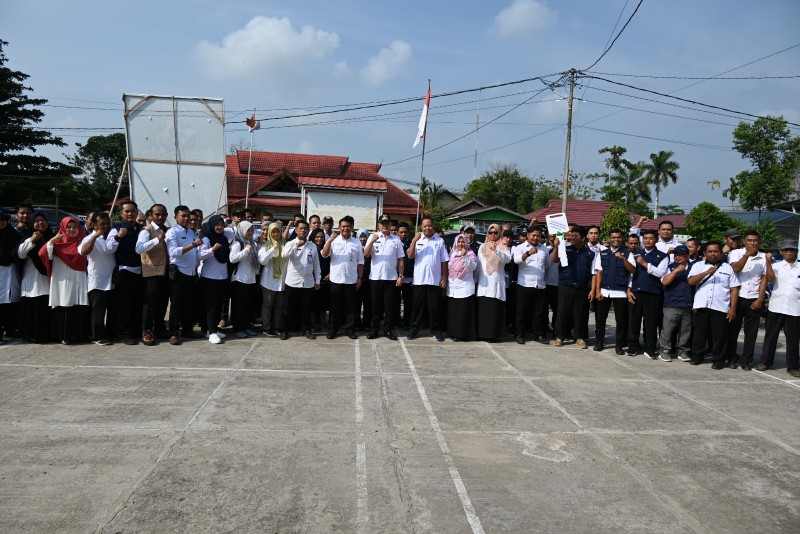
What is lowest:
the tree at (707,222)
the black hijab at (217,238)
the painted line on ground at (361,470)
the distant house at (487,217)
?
the painted line on ground at (361,470)

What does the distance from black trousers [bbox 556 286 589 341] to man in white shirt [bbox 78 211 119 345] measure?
21.4 feet

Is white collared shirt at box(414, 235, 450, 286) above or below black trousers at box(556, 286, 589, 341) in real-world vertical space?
above

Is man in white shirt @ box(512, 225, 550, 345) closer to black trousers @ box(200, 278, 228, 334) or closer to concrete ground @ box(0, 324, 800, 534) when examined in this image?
concrete ground @ box(0, 324, 800, 534)

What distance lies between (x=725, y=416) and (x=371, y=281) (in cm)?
510

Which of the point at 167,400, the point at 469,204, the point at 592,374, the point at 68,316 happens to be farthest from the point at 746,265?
the point at 469,204

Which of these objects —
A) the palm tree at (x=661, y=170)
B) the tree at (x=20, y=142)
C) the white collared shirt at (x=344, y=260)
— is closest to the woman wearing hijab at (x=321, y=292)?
the white collared shirt at (x=344, y=260)

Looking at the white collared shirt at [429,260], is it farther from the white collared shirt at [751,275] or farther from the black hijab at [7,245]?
the black hijab at [7,245]

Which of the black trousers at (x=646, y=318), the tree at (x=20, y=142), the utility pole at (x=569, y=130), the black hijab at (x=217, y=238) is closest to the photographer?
the black hijab at (x=217, y=238)

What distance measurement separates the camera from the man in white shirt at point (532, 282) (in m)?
9.02

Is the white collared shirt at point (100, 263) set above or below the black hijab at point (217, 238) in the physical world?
below

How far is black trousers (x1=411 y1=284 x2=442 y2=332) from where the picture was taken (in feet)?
29.9

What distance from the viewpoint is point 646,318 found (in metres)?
8.50

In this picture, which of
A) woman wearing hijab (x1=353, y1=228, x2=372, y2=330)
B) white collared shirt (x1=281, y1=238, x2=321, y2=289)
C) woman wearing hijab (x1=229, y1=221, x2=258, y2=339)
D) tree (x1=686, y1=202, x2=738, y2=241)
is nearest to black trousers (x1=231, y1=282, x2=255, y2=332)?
woman wearing hijab (x1=229, y1=221, x2=258, y2=339)

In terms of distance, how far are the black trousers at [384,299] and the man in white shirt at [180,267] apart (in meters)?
2.68
